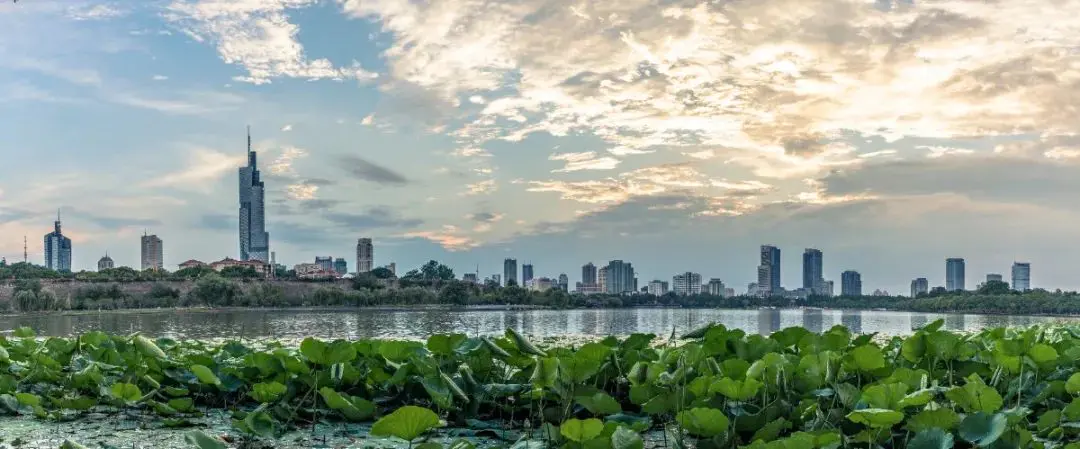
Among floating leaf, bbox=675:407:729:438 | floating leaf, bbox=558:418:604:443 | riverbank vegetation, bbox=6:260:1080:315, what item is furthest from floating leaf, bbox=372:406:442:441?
riverbank vegetation, bbox=6:260:1080:315

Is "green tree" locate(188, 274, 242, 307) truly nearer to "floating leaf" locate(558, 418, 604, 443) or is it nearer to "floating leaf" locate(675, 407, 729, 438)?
"floating leaf" locate(675, 407, 729, 438)

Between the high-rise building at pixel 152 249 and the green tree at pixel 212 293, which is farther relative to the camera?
the high-rise building at pixel 152 249

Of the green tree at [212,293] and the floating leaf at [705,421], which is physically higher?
the floating leaf at [705,421]

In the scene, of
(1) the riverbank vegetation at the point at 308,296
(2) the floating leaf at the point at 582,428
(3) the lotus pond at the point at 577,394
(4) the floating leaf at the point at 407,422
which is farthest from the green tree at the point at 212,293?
(2) the floating leaf at the point at 582,428

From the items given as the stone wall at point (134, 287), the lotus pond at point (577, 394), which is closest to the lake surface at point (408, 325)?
the lotus pond at point (577, 394)

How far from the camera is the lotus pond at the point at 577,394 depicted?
2.58 meters

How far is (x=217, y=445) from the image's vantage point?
92.6 inches

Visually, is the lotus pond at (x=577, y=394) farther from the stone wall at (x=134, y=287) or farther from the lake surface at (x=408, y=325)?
the stone wall at (x=134, y=287)

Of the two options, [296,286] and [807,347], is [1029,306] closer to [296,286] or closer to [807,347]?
[296,286]

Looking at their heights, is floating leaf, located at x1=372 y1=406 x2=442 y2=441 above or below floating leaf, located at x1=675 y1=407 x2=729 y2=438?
above

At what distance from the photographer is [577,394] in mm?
3354

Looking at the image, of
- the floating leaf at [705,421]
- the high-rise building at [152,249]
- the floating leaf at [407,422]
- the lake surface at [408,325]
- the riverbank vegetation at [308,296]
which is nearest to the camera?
the floating leaf at [407,422]

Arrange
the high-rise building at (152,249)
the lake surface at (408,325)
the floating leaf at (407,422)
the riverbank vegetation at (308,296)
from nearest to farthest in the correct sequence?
the floating leaf at (407,422) < the lake surface at (408,325) < the riverbank vegetation at (308,296) < the high-rise building at (152,249)

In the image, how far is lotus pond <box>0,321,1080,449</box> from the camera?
2576 millimetres
